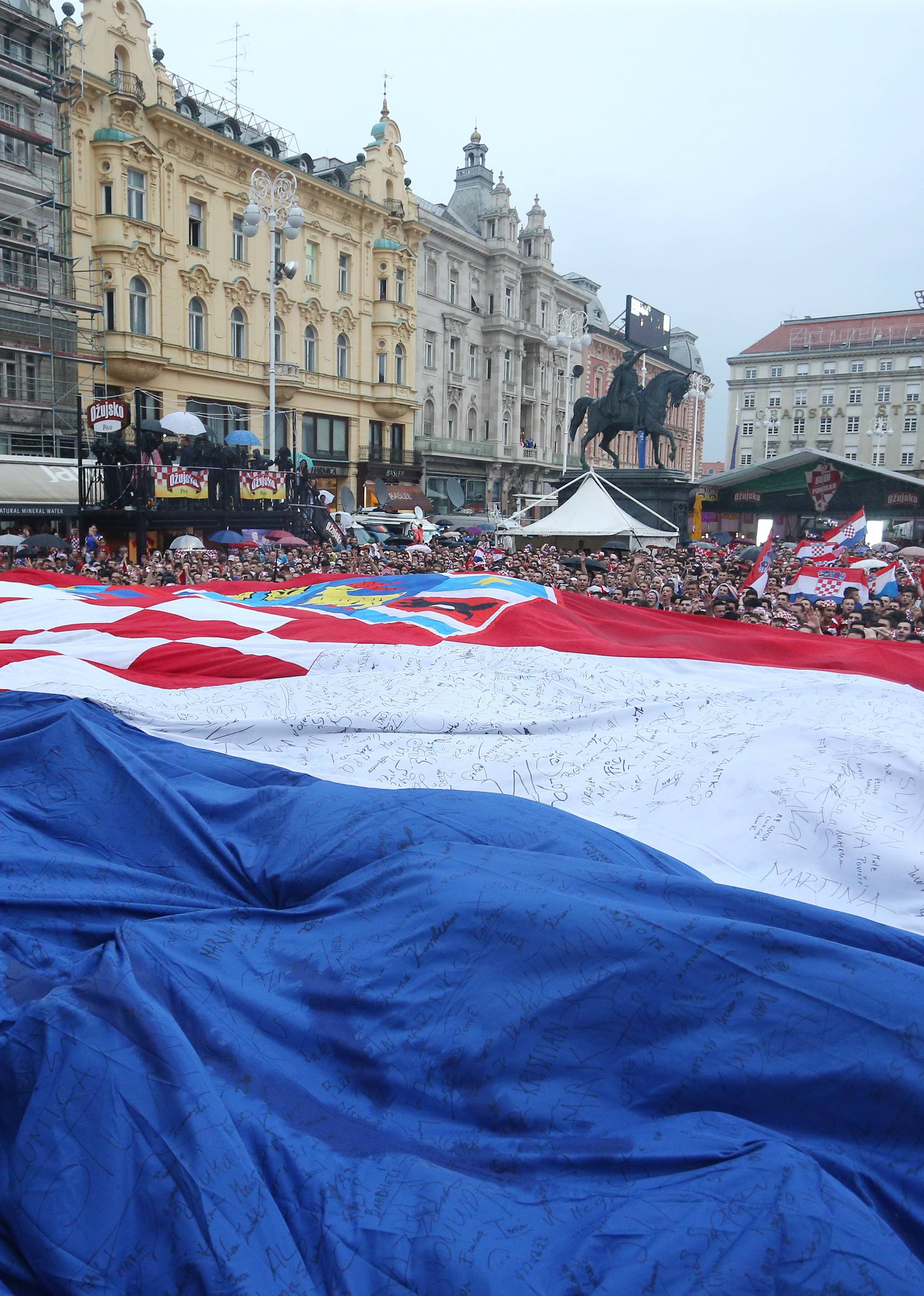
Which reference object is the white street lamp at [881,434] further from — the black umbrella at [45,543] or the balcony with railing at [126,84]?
the black umbrella at [45,543]

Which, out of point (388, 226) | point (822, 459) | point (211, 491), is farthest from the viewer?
point (388, 226)

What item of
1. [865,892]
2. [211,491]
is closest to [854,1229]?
[865,892]

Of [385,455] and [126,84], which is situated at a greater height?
[126,84]

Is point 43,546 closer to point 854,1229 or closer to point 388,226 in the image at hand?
point 854,1229

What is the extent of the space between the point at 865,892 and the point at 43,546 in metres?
15.3

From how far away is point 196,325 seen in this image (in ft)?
108

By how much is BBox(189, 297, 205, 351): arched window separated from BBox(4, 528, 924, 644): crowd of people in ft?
48.1

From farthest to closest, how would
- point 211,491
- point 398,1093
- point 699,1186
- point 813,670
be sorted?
point 211,491, point 813,670, point 398,1093, point 699,1186

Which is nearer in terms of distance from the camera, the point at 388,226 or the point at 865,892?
the point at 865,892

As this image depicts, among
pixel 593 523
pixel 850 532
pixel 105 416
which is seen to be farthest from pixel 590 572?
pixel 105 416

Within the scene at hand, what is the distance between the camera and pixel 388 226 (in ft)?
134

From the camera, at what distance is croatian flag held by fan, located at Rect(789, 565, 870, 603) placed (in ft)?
39.5

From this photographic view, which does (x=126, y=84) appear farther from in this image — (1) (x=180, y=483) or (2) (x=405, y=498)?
(2) (x=405, y=498)

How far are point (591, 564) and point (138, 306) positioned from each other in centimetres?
2056
